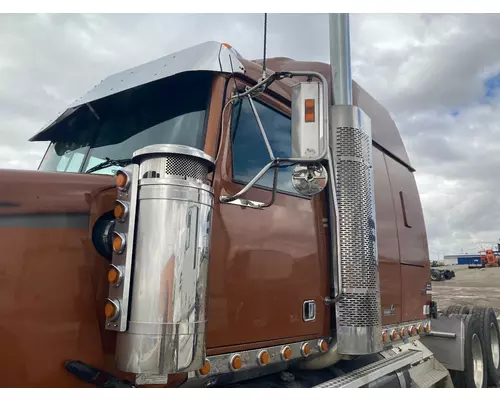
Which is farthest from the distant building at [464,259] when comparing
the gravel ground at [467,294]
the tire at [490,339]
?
the tire at [490,339]

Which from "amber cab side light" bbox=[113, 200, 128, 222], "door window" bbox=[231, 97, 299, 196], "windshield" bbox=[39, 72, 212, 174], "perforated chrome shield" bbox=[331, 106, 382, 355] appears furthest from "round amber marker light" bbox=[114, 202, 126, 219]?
"perforated chrome shield" bbox=[331, 106, 382, 355]

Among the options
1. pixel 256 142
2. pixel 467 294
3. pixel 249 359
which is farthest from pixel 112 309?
pixel 467 294

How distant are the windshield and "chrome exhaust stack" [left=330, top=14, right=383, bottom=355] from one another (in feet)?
3.29

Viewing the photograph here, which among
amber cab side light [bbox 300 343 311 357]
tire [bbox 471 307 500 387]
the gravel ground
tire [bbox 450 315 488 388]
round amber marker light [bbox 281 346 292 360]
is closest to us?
round amber marker light [bbox 281 346 292 360]

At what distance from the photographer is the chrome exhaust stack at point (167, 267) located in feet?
6.37

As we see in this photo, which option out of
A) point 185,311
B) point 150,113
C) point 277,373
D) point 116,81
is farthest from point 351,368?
point 116,81

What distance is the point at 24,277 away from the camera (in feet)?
6.48

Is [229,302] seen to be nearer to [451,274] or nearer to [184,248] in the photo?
[184,248]

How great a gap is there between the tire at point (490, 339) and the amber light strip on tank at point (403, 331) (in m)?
1.24

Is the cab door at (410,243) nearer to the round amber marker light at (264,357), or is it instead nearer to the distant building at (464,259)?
the round amber marker light at (264,357)

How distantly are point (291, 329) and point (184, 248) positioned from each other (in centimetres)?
123

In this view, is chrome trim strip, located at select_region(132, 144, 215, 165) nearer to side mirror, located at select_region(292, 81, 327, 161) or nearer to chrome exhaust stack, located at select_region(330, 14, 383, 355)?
side mirror, located at select_region(292, 81, 327, 161)

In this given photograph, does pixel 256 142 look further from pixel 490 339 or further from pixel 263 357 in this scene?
pixel 490 339

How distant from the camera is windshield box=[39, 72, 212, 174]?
8.77ft
